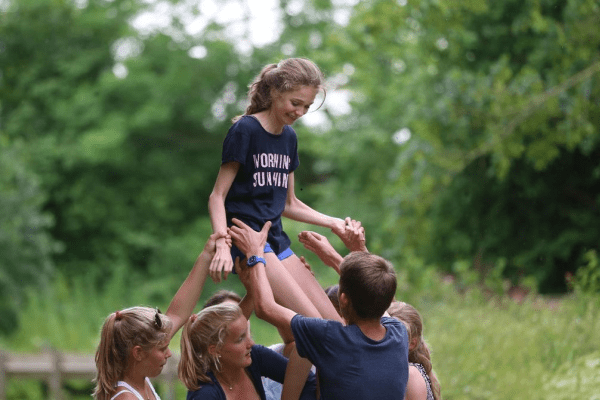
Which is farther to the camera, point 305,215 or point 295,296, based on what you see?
point 305,215

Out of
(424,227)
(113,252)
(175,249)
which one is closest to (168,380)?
(424,227)

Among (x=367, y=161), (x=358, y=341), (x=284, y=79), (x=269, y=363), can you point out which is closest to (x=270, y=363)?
(x=269, y=363)

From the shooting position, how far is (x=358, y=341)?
2721 millimetres

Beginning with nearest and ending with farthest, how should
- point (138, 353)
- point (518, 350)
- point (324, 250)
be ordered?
point (138, 353) → point (324, 250) → point (518, 350)

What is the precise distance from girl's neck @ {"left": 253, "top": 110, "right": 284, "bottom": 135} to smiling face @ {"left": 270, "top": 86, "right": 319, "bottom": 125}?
1.8 inches

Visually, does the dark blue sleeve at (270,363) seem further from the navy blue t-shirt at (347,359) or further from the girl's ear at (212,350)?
the navy blue t-shirt at (347,359)

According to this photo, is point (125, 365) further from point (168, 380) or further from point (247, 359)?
point (168, 380)

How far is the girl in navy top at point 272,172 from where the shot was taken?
9.96ft

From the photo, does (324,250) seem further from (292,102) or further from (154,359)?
(154,359)

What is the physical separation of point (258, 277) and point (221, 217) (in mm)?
276

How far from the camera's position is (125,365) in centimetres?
287

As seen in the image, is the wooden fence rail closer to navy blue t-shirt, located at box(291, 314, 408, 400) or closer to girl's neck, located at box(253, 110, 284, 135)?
girl's neck, located at box(253, 110, 284, 135)

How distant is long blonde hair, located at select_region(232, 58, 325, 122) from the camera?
9.97 feet

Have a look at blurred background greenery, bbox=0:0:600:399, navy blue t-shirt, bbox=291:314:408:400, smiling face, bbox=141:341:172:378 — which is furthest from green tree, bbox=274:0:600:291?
smiling face, bbox=141:341:172:378
